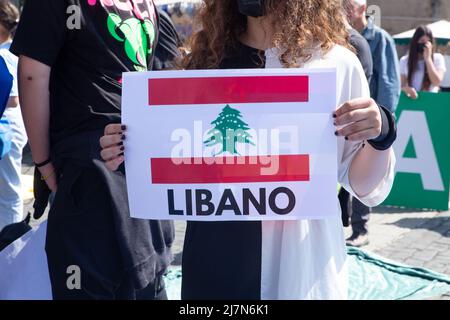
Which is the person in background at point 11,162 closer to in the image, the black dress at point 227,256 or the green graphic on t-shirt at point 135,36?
the green graphic on t-shirt at point 135,36

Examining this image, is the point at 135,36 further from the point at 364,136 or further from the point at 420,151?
the point at 420,151

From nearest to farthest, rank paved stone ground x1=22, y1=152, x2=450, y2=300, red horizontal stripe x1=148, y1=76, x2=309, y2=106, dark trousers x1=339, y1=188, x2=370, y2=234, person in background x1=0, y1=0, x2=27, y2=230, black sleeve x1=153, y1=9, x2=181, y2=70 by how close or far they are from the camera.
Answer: red horizontal stripe x1=148, y1=76, x2=309, y2=106 → black sleeve x1=153, y1=9, x2=181, y2=70 → person in background x1=0, y1=0, x2=27, y2=230 → paved stone ground x1=22, y1=152, x2=450, y2=300 → dark trousers x1=339, y1=188, x2=370, y2=234

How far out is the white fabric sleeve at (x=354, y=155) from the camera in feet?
6.59

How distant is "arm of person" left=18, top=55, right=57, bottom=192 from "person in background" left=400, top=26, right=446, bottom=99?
626 cm

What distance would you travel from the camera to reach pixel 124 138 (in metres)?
2.11

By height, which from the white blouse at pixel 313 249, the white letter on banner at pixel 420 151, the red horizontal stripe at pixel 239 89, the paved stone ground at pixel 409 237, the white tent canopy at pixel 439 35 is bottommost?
the paved stone ground at pixel 409 237

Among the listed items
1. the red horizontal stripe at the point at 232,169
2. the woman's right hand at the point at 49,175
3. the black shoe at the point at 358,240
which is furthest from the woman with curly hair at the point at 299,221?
the black shoe at the point at 358,240

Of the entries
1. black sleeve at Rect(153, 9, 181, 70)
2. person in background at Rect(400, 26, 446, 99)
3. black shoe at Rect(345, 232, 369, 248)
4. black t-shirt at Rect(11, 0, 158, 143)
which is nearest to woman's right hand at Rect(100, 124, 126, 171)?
black t-shirt at Rect(11, 0, 158, 143)

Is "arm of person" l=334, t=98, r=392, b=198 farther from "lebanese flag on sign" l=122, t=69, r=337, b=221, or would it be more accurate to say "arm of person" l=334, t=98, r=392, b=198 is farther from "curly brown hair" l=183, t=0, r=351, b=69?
"curly brown hair" l=183, t=0, r=351, b=69

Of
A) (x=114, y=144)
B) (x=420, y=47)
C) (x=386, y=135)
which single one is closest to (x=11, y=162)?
(x=114, y=144)

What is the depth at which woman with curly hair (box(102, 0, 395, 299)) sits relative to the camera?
6.57 feet

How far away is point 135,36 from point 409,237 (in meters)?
4.02
